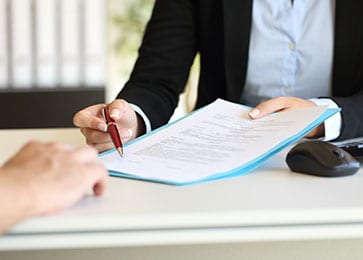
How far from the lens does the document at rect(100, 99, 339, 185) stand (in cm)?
93

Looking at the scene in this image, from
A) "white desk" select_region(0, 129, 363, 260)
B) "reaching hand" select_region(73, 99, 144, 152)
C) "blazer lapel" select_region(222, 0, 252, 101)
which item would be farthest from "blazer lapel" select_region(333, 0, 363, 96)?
"white desk" select_region(0, 129, 363, 260)

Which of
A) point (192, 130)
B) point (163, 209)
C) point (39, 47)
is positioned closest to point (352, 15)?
point (192, 130)

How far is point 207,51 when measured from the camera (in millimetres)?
1614

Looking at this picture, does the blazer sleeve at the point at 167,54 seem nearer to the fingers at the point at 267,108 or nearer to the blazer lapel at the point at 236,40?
the blazer lapel at the point at 236,40

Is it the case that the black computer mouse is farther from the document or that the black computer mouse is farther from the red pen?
the red pen

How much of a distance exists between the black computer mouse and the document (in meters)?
0.02

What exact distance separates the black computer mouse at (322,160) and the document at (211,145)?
1.0 inches

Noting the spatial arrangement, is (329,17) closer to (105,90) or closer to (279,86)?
(279,86)

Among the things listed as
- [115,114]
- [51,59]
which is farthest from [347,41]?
[51,59]

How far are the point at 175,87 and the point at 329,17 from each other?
0.35 m

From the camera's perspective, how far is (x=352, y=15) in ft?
4.81

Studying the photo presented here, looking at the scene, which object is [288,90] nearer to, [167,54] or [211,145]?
[167,54]

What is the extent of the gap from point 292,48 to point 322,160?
2.04 feet

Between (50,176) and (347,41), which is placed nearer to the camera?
(50,176)
